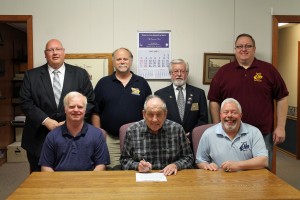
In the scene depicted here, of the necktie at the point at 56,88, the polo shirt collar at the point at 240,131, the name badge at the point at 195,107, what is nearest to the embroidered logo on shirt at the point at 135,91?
the name badge at the point at 195,107

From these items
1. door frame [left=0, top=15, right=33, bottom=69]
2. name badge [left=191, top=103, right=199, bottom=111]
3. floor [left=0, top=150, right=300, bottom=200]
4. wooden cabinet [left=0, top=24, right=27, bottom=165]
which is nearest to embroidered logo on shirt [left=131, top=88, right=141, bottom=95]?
name badge [left=191, top=103, right=199, bottom=111]

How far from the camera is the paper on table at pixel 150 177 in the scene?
193 cm

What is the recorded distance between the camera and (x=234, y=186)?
1.82m

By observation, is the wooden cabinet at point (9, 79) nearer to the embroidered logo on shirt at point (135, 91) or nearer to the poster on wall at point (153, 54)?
the poster on wall at point (153, 54)

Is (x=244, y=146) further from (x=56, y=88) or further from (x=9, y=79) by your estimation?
(x=9, y=79)

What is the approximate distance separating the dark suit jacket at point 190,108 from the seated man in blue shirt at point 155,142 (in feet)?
2.12

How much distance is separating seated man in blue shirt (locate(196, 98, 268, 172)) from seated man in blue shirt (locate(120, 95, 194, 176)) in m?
0.13

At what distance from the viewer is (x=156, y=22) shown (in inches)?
136

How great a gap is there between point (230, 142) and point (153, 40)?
153 centimetres

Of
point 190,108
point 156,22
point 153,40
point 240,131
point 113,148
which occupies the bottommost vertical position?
point 113,148

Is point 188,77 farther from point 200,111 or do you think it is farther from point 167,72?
point 200,111

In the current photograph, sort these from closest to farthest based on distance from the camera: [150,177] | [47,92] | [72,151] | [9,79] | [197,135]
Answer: [150,177] → [72,151] → [197,135] → [47,92] → [9,79]

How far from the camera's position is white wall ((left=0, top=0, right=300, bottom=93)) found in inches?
134

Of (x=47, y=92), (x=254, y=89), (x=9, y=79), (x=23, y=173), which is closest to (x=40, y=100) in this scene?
(x=47, y=92)
